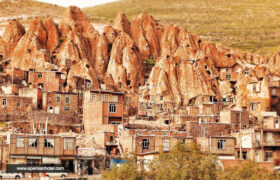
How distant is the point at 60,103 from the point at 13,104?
30.3 feet

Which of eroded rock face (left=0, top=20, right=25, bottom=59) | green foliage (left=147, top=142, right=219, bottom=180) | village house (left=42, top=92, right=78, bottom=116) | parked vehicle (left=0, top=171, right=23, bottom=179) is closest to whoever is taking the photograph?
parked vehicle (left=0, top=171, right=23, bottom=179)

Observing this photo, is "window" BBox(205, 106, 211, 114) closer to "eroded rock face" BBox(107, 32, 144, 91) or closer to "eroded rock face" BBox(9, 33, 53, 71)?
"eroded rock face" BBox(107, 32, 144, 91)

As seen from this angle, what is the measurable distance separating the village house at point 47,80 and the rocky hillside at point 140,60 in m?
2.95

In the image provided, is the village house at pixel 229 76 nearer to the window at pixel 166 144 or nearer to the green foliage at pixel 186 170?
the window at pixel 166 144

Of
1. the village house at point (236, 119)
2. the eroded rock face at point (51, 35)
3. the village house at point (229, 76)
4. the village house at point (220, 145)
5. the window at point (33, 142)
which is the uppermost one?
the eroded rock face at point (51, 35)

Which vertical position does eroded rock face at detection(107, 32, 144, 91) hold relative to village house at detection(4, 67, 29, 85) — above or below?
above

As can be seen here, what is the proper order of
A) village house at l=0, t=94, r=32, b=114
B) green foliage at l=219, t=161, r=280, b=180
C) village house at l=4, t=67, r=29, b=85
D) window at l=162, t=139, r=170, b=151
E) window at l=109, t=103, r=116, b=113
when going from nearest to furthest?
green foliage at l=219, t=161, r=280, b=180, window at l=162, t=139, r=170, b=151, window at l=109, t=103, r=116, b=113, village house at l=0, t=94, r=32, b=114, village house at l=4, t=67, r=29, b=85

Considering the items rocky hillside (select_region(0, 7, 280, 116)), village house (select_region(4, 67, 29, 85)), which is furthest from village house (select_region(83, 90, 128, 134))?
village house (select_region(4, 67, 29, 85))

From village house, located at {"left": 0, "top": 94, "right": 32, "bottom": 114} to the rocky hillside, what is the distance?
16.6 metres

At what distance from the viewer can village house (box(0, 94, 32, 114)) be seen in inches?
3723

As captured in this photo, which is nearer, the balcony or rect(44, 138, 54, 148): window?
rect(44, 138, 54, 148): window

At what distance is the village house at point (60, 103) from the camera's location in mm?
100994

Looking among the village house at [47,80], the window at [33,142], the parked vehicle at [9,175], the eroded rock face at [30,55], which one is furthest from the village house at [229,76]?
the parked vehicle at [9,175]

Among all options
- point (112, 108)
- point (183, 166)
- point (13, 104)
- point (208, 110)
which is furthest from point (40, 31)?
point (183, 166)
